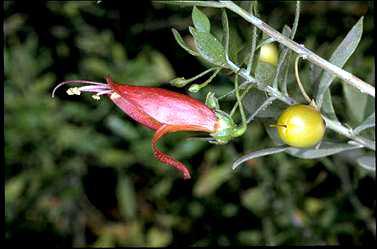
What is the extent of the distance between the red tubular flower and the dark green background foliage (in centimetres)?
108

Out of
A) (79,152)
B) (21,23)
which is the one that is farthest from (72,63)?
(79,152)

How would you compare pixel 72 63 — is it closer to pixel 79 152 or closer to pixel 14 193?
pixel 79 152

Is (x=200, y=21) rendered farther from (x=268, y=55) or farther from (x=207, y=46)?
(x=268, y=55)

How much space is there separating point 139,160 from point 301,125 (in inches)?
51.2

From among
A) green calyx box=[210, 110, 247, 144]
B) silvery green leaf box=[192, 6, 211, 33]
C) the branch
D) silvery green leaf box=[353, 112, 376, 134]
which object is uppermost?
silvery green leaf box=[192, 6, 211, 33]

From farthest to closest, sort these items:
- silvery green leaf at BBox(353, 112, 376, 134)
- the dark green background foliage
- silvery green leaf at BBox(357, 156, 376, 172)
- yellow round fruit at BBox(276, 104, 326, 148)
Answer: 1. the dark green background foliage
2. silvery green leaf at BBox(357, 156, 376, 172)
3. silvery green leaf at BBox(353, 112, 376, 134)
4. yellow round fruit at BBox(276, 104, 326, 148)

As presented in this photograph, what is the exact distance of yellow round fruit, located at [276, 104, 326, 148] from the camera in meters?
1.25

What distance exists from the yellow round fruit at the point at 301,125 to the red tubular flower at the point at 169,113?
0.12 metres

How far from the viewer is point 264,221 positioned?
246 centimetres

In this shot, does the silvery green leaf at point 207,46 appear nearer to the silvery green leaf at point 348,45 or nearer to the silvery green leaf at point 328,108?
the silvery green leaf at point 348,45

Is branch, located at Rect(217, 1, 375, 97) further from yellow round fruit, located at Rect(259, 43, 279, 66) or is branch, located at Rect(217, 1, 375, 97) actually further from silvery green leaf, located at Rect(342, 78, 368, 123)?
yellow round fruit, located at Rect(259, 43, 279, 66)

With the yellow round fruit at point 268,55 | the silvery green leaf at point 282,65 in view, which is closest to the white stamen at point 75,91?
the silvery green leaf at point 282,65

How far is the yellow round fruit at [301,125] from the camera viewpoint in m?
1.25

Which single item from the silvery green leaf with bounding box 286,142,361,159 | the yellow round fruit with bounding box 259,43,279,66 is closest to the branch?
the silvery green leaf with bounding box 286,142,361,159
